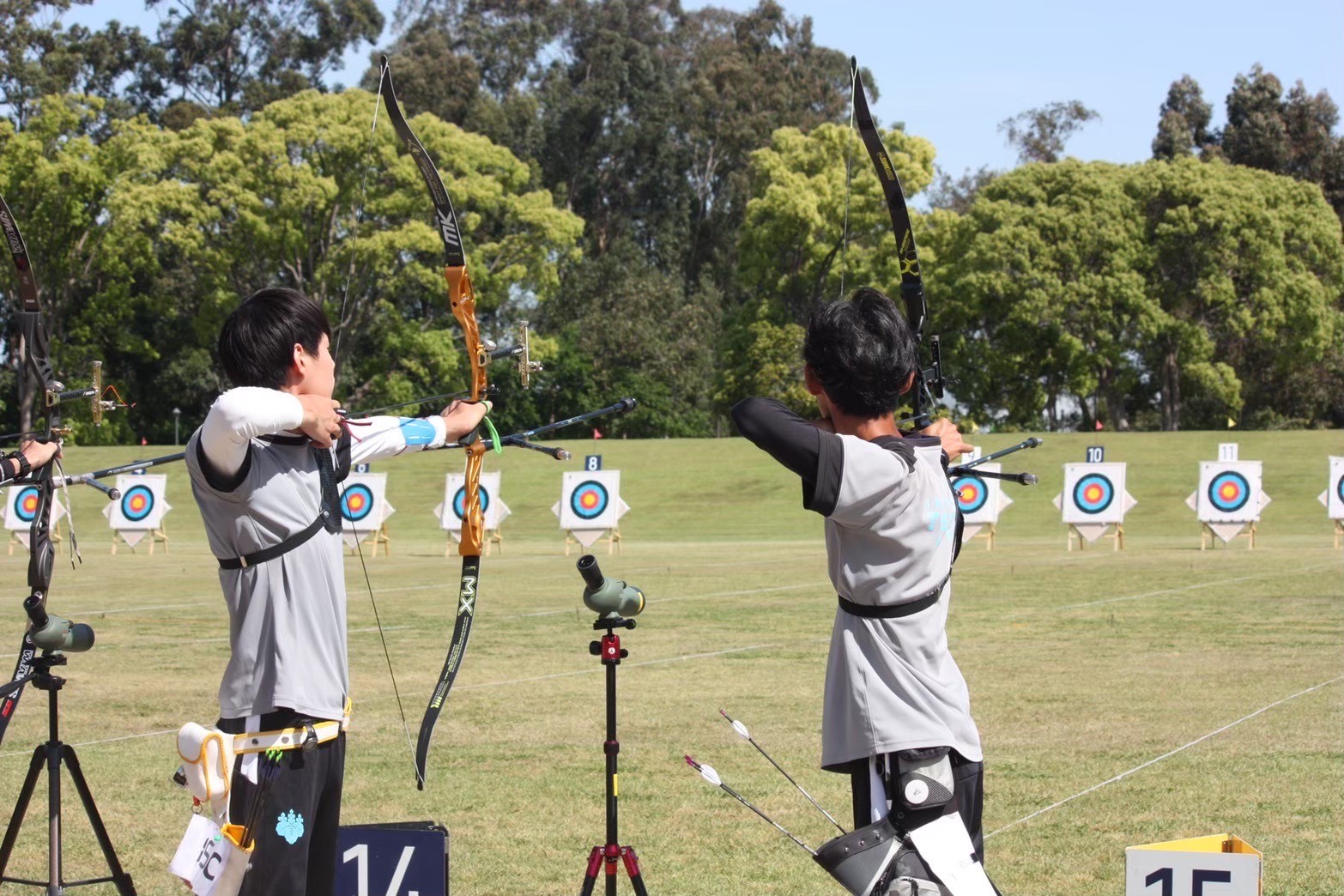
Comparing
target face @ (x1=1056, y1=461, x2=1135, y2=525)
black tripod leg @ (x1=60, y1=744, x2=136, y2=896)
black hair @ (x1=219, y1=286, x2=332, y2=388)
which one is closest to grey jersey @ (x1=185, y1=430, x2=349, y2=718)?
black hair @ (x1=219, y1=286, x2=332, y2=388)

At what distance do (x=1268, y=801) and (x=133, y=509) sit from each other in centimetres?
2008

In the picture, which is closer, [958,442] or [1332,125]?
[958,442]

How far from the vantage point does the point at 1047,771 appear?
6.20m

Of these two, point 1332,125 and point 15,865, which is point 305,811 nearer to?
point 15,865

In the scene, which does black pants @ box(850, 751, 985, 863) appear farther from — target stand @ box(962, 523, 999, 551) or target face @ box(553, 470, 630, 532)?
target face @ box(553, 470, 630, 532)

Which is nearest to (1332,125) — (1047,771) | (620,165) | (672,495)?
(620,165)

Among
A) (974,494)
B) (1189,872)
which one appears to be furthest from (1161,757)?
(974,494)

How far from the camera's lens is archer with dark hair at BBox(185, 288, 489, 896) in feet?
10.1

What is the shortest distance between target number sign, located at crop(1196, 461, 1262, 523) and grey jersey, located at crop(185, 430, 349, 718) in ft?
61.1

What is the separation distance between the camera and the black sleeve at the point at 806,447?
2760mm

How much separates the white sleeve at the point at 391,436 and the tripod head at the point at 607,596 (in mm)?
530

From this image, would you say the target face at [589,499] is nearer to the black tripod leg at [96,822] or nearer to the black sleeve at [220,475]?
the black tripod leg at [96,822]

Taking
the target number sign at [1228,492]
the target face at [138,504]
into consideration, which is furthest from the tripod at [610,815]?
the target face at [138,504]

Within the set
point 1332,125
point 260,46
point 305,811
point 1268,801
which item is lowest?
point 1268,801
